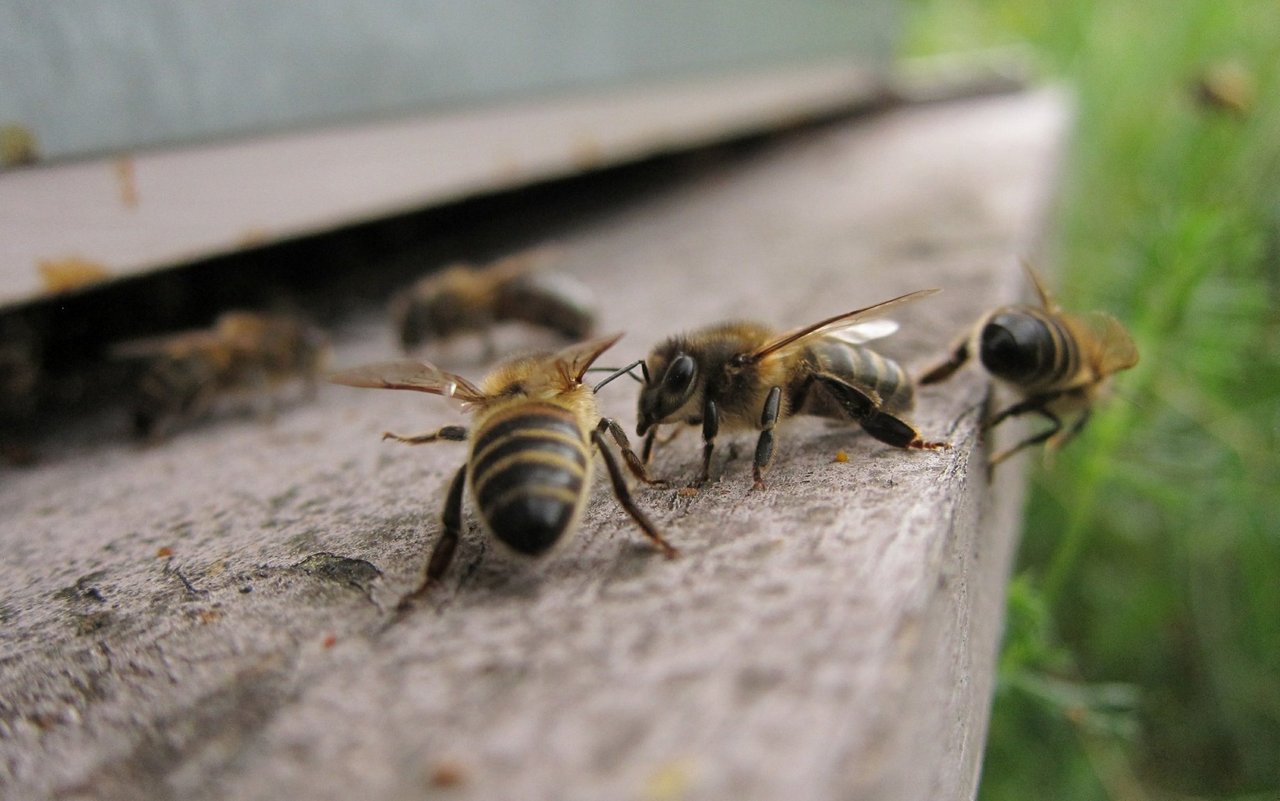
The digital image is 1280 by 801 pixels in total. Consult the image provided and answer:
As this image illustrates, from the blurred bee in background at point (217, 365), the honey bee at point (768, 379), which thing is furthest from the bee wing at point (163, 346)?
the honey bee at point (768, 379)

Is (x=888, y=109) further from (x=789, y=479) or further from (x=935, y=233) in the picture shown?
(x=789, y=479)

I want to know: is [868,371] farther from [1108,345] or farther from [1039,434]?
[1108,345]

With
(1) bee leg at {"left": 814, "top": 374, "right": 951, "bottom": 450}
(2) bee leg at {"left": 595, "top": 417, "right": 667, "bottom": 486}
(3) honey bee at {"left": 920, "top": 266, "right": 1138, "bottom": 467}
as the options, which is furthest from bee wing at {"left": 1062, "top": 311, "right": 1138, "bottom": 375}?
(2) bee leg at {"left": 595, "top": 417, "right": 667, "bottom": 486}

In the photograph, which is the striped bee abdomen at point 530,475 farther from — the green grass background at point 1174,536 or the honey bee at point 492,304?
the honey bee at point 492,304

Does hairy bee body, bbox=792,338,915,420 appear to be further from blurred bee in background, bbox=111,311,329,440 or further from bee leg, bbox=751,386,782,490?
blurred bee in background, bbox=111,311,329,440

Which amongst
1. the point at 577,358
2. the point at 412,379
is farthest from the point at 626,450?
the point at 412,379

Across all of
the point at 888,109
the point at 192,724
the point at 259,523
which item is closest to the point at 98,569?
the point at 259,523
